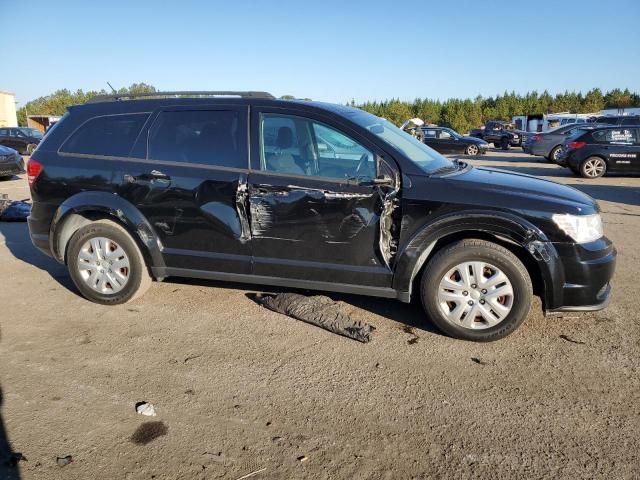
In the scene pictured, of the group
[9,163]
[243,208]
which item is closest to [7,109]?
[9,163]

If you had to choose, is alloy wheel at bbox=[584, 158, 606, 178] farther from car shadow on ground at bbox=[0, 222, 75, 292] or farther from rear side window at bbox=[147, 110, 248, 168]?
car shadow on ground at bbox=[0, 222, 75, 292]

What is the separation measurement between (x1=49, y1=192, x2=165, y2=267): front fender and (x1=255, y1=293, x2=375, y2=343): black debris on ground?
3.41 ft

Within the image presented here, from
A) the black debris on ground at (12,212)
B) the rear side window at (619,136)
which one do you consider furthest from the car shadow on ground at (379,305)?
the rear side window at (619,136)

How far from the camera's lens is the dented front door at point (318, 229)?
372cm

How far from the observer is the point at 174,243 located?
166 inches

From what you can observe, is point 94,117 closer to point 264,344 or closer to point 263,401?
point 264,344

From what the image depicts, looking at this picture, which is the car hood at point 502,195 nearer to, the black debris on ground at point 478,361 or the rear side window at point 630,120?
the black debris on ground at point 478,361

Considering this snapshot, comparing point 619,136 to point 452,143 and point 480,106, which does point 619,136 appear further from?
point 480,106

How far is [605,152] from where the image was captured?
46.4 feet

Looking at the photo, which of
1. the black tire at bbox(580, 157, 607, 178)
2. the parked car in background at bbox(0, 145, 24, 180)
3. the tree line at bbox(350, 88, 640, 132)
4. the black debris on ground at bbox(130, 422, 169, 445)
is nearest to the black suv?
the black debris on ground at bbox(130, 422, 169, 445)

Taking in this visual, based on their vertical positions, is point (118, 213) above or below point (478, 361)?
above

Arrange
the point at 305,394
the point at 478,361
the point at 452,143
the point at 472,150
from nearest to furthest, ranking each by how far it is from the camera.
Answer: the point at 305,394
the point at 478,361
the point at 472,150
the point at 452,143

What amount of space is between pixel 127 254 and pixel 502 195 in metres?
3.19

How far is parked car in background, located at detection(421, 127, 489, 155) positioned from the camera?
22.4m
